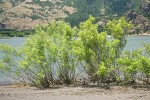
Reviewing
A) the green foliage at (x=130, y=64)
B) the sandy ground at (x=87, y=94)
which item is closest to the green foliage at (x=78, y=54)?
the green foliage at (x=130, y=64)

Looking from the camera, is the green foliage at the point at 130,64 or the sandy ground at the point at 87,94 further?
the green foliage at the point at 130,64

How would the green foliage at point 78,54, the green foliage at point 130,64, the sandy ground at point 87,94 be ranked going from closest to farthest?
the sandy ground at point 87,94, the green foliage at point 130,64, the green foliage at point 78,54

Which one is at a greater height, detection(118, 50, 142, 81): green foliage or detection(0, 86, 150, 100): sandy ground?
detection(118, 50, 142, 81): green foliage

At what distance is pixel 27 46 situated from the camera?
4444cm

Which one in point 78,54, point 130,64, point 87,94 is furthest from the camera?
point 78,54

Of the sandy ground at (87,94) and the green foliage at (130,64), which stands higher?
the green foliage at (130,64)

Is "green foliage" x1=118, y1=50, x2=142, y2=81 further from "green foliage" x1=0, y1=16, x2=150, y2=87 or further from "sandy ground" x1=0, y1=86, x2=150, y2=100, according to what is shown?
"sandy ground" x1=0, y1=86, x2=150, y2=100

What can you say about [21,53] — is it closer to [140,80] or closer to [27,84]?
[27,84]

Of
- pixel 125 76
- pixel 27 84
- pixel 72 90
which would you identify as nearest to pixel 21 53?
pixel 27 84

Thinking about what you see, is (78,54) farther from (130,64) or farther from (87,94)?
(87,94)

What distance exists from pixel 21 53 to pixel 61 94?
1075 centimetres

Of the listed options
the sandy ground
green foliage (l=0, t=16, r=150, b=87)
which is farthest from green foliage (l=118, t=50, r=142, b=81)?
the sandy ground

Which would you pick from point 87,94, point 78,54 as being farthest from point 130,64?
point 87,94

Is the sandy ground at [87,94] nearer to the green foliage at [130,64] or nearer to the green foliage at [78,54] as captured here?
the green foliage at [130,64]
